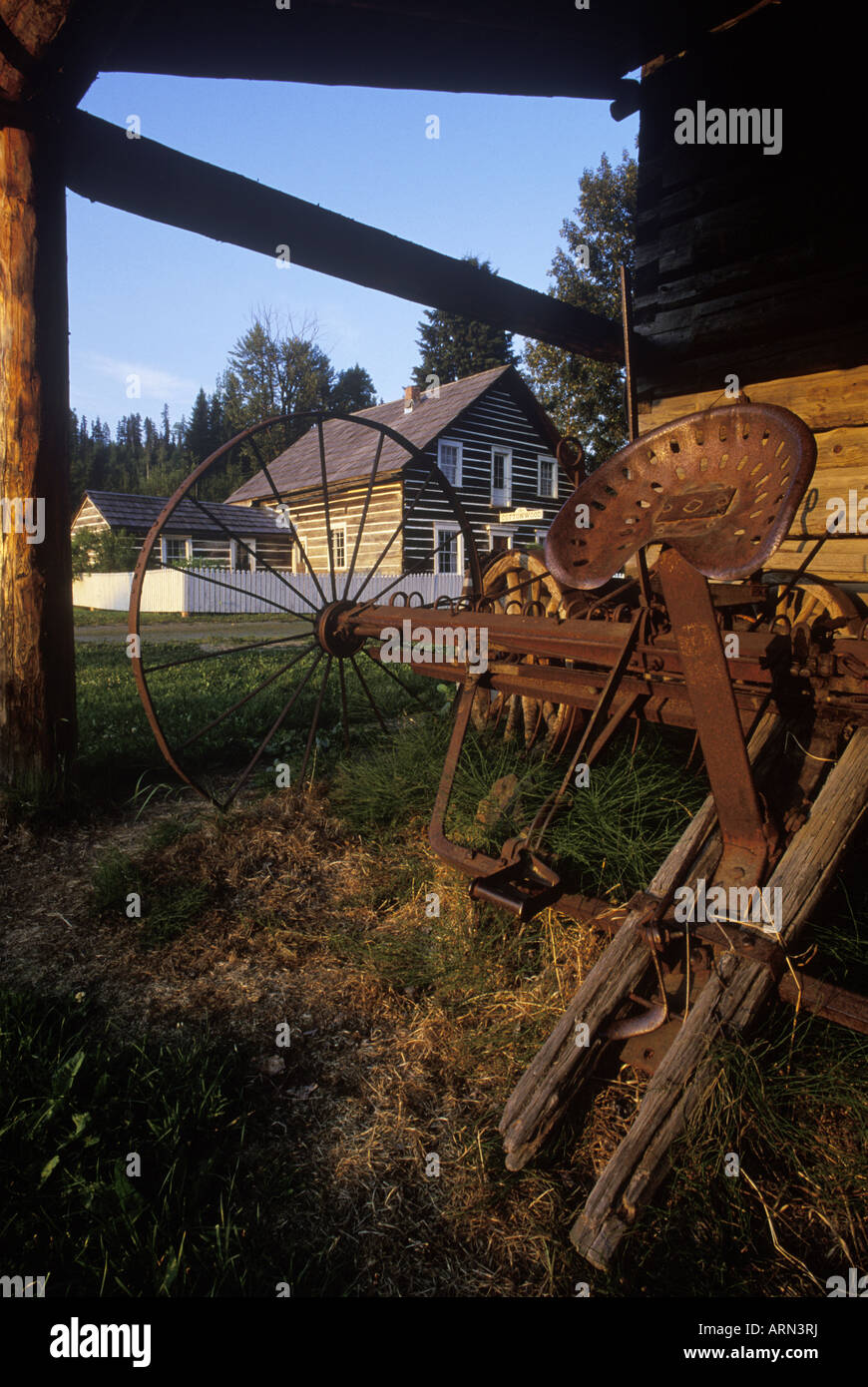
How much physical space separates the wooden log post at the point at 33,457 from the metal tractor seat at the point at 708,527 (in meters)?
3.04

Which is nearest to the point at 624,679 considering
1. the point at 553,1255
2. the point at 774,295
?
the point at 553,1255

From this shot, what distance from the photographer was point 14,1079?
2006 mm

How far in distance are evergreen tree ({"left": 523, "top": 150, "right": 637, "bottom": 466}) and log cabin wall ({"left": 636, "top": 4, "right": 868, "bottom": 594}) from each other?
23861mm

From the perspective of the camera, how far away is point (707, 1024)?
1.75 metres

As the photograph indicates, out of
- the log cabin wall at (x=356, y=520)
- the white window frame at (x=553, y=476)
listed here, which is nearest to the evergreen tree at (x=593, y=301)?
the white window frame at (x=553, y=476)

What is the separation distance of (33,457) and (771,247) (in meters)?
4.48

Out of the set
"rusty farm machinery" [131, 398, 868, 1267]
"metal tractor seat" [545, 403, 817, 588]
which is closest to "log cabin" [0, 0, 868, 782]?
"rusty farm machinery" [131, 398, 868, 1267]

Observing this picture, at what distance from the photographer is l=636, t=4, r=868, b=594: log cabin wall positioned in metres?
4.06

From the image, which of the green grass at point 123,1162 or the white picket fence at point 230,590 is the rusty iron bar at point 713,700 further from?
the white picket fence at point 230,590

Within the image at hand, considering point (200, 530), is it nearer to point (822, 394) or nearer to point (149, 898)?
point (822, 394)

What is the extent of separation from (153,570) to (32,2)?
67.6 feet

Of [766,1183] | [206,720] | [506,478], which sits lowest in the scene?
[766,1183]

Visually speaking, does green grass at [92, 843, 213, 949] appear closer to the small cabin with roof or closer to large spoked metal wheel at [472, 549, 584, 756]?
large spoked metal wheel at [472, 549, 584, 756]

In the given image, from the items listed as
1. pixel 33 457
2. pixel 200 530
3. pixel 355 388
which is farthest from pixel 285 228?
pixel 355 388
